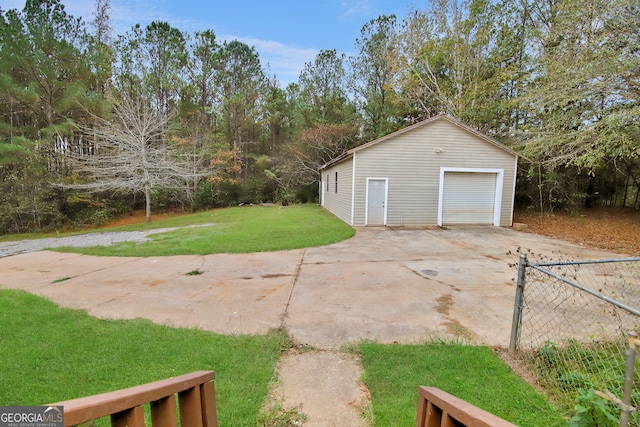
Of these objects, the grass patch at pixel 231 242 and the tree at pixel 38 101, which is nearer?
the grass patch at pixel 231 242

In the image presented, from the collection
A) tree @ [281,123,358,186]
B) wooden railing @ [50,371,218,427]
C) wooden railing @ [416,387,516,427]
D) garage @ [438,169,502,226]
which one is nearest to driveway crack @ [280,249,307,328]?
wooden railing @ [50,371,218,427]

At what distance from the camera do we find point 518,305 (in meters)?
2.75

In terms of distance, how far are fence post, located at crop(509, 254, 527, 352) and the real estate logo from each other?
3162 millimetres

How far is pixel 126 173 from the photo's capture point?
580 inches

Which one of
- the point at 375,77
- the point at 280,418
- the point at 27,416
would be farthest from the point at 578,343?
the point at 375,77

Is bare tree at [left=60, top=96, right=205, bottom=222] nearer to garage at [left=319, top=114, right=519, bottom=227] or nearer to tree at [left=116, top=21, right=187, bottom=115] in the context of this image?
tree at [left=116, top=21, right=187, bottom=115]

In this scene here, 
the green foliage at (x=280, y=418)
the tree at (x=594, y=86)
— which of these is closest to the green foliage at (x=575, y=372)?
the green foliage at (x=280, y=418)

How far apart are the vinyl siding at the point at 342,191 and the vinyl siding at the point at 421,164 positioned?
0.65 m

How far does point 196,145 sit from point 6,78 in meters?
8.98

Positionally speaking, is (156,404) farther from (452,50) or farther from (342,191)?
(452,50)

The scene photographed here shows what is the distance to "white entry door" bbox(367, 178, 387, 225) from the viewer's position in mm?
11438

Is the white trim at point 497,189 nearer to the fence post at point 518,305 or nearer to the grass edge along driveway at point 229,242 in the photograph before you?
the grass edge along driveway at point 229,242

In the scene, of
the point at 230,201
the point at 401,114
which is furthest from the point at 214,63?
the point at 401,114

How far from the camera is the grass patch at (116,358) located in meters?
2.21
